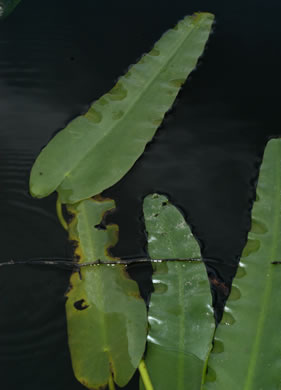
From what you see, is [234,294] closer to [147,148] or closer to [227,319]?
[227,319]

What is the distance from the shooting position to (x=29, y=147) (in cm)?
120

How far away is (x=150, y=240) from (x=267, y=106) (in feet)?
2.01

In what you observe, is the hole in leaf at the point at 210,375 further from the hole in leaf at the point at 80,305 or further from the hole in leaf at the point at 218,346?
the hole in leaf at the point at 80,305

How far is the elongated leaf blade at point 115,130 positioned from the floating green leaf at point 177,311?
0.20 metres

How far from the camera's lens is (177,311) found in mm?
843

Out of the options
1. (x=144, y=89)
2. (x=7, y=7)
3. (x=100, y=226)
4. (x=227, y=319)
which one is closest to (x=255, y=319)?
(x=227, y=319)

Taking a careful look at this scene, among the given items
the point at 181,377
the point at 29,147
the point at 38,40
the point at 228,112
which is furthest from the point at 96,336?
the point at 38,40

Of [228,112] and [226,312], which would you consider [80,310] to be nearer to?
[226,312]

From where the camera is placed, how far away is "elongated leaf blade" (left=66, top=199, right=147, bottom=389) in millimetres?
805

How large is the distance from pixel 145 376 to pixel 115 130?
63 centimetres

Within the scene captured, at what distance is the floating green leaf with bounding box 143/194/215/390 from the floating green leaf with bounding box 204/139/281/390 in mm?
32

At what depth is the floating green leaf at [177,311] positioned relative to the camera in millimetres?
784

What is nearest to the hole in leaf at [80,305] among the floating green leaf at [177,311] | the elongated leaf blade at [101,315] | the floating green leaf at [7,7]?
the elongated leaf blade at [101,315]

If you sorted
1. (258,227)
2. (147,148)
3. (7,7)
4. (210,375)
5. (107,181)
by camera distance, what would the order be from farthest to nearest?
(7,7) < (147,148) < (107,181) < (258,227) < (210,375)
